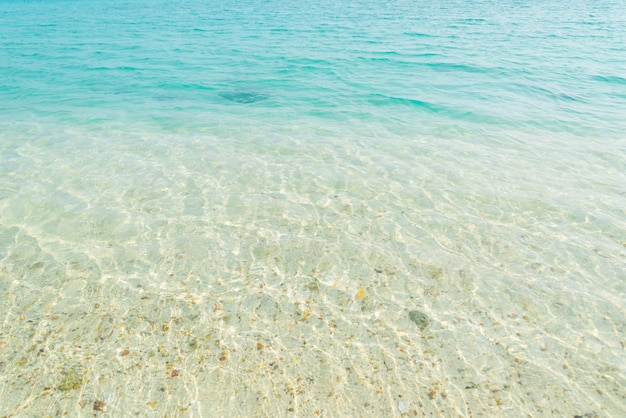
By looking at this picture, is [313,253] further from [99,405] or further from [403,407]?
[99,405]

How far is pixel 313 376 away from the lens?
17.6 ft

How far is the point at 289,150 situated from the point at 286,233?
498cm

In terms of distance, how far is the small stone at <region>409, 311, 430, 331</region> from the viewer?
20.2 feet

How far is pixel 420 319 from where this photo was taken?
20.5 feet

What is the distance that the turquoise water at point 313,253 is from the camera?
529cm

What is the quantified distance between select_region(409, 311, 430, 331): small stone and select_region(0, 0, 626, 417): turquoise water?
8cm

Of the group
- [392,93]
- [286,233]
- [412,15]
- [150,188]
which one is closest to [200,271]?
[286,233]

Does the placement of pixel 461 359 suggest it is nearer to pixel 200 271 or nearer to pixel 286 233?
pixel 286 233

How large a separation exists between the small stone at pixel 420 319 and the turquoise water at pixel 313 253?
8 centimetres

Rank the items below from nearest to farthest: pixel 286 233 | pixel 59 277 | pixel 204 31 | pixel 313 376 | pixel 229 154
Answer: pixel 313 376, pixel 59 277, pixel 286 233, pixel 229 154, pixel 204 31

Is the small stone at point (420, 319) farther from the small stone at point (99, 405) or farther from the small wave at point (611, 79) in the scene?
the small wave at point (611, 79)

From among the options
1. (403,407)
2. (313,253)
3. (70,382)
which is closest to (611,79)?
(313,253)

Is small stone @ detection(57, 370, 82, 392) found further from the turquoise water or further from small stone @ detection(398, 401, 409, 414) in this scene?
small stone @ detection(398, 401, 409, 414)

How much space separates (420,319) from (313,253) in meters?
2.45
